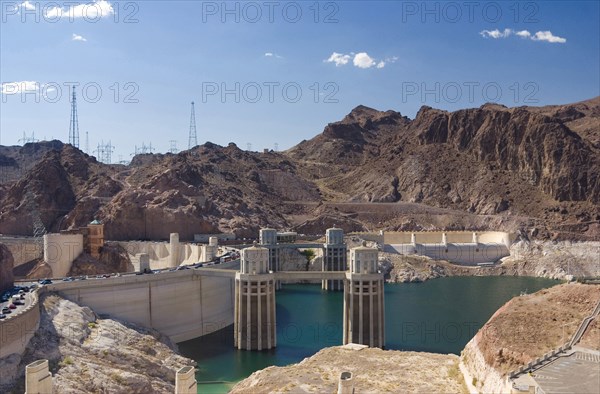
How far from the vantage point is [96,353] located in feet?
150

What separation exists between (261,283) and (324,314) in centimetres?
1978

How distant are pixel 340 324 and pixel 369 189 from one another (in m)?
107

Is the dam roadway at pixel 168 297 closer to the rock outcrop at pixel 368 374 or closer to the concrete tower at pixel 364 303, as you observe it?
the concrete tower at pixel 364 303

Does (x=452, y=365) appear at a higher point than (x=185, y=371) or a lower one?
lower

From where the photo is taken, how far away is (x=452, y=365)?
33.1 m

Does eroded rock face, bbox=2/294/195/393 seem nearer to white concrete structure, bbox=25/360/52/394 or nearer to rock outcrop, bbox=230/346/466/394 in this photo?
rock outcrop, bbox=230/346/466/394

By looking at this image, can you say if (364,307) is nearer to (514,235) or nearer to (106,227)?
(106,227)

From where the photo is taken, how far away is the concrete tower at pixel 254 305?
6169 centimetres

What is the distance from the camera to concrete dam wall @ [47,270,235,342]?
190 ft

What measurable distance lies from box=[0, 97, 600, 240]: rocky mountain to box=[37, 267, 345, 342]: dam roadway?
1646 inches

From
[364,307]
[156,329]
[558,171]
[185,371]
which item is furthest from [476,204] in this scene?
[185,371]

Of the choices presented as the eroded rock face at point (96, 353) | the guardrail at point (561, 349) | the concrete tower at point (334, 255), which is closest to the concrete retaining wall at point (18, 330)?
the eroded rock face at point (96, 353)

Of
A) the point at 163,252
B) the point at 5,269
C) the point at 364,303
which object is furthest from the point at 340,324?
the point at 5,269

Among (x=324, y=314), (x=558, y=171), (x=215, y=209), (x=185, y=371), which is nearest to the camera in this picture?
(x=185, y=371)
